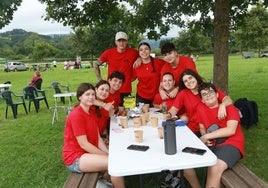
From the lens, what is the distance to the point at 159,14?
9359 millimetres

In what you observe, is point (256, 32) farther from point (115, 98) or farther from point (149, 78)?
point (115, 98)

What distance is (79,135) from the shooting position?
3803 mm

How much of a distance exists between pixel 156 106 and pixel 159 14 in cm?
428

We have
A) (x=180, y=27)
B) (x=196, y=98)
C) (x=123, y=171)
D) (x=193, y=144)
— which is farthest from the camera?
(x=180, y=27)

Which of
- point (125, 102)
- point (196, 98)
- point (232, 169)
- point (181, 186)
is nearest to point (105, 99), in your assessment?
point (125, 102)

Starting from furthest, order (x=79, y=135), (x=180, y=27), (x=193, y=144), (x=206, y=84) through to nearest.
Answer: (x=180, y=27) → (x=206, y=84) → (x=79, y=135) → (x=193, y=144)

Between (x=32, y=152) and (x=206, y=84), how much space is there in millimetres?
4007

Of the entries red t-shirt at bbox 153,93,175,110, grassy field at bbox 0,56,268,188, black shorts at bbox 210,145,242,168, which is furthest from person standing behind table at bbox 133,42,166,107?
black shorts at bbox 210,145,242,168

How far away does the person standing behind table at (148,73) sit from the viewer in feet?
18.7

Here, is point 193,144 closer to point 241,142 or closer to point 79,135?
point 241,142

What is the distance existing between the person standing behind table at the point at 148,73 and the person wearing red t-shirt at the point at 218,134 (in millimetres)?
1558

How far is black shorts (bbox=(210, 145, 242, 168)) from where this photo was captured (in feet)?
12.0

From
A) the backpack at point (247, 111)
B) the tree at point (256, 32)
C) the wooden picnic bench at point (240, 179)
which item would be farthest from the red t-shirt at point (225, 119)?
the tree at point (256, 32)

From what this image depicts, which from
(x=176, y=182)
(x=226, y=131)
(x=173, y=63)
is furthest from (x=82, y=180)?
→ (x=173, y=63)
